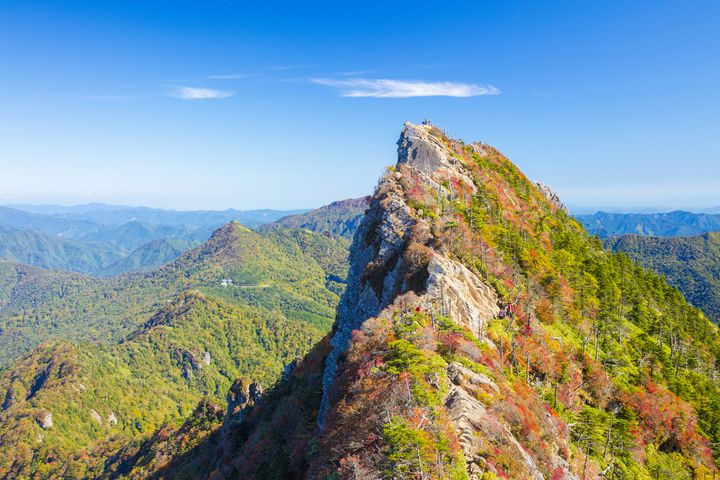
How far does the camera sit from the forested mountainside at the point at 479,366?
22344 mm

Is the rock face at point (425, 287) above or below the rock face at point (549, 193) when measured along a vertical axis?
below

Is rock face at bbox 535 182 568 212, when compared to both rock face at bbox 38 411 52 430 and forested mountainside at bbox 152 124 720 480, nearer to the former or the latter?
forested mountainside at bbox 152 124 720 480

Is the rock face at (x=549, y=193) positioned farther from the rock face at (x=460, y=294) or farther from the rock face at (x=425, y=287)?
the rock face at (x=460, y=294)

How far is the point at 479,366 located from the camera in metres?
29.1

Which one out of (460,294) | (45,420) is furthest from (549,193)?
(45,420)

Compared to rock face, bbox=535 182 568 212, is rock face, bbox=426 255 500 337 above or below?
below

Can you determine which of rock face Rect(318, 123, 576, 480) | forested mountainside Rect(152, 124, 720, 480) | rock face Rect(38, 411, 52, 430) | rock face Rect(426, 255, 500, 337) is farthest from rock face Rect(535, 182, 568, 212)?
rock face Rect(38, 411, 52, 430)

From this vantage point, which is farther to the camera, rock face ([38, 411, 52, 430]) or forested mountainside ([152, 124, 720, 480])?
rock face ([38, 411, 52, 430])

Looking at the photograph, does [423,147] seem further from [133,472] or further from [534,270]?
[133,472]

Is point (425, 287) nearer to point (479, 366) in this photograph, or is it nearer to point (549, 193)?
point (479, 366)

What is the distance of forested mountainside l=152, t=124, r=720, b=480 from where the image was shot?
2234cm

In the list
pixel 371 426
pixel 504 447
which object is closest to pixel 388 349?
pixel 371 426

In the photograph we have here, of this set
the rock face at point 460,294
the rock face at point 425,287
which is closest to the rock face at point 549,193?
the rock face at point 425,287

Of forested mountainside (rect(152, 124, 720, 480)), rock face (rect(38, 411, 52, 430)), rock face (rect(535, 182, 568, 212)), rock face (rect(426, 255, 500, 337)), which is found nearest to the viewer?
forested mountainside (rect(152, 124, 720, 480))
